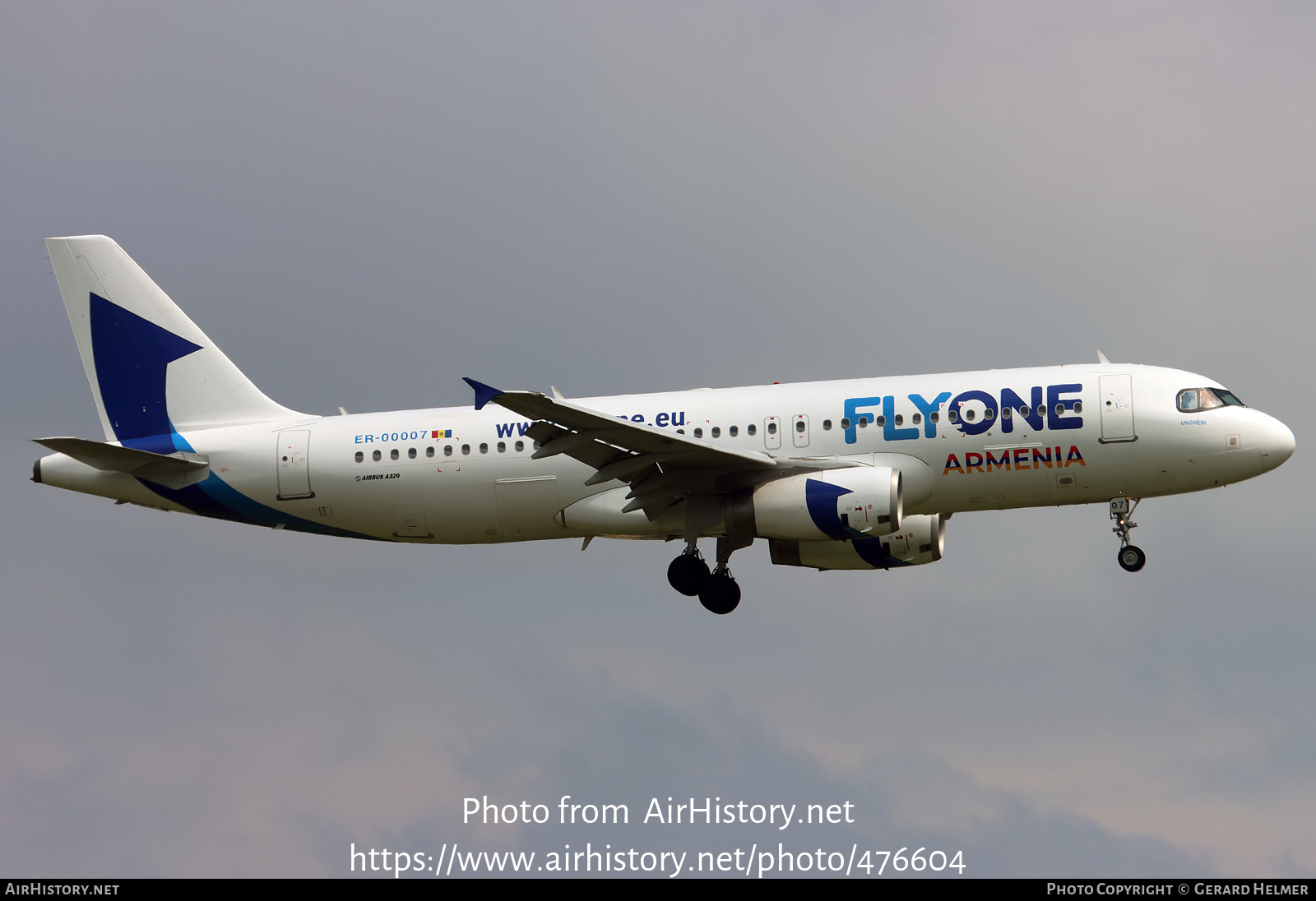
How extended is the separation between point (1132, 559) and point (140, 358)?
2611 centimetres

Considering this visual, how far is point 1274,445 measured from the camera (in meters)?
36.5

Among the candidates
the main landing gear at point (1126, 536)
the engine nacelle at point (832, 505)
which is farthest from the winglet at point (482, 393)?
the main landing gear at point (1126, 536)

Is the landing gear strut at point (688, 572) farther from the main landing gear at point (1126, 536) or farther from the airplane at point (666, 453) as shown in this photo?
the main landing gear at point (1126, 536)

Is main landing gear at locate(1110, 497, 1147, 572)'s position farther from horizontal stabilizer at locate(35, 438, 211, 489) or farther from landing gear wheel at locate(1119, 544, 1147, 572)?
horizontal stabilizer at locate(35, 438, 211, 489)

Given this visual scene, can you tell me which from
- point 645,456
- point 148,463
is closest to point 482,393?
point 645,456

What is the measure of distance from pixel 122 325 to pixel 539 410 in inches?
616

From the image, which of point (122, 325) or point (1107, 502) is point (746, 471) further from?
point (122, 325)

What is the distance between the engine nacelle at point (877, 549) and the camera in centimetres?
4097

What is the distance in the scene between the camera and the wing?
3381cm

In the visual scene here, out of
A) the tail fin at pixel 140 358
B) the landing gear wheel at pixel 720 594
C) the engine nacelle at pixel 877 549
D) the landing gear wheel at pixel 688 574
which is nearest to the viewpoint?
the landing gear wheel at pixel 688 574

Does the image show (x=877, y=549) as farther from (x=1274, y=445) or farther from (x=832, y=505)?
(x=1274, y=445)

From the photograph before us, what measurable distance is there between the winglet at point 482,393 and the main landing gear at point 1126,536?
49.8 feet

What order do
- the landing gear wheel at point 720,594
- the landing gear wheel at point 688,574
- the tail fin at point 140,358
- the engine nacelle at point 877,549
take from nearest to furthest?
the landing gear wheel at point 688,574 < the landing gear wheel at point 720,594 < the engine nacelle at point 877,549 < the tail fin at point 140,358

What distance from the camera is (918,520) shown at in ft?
134
